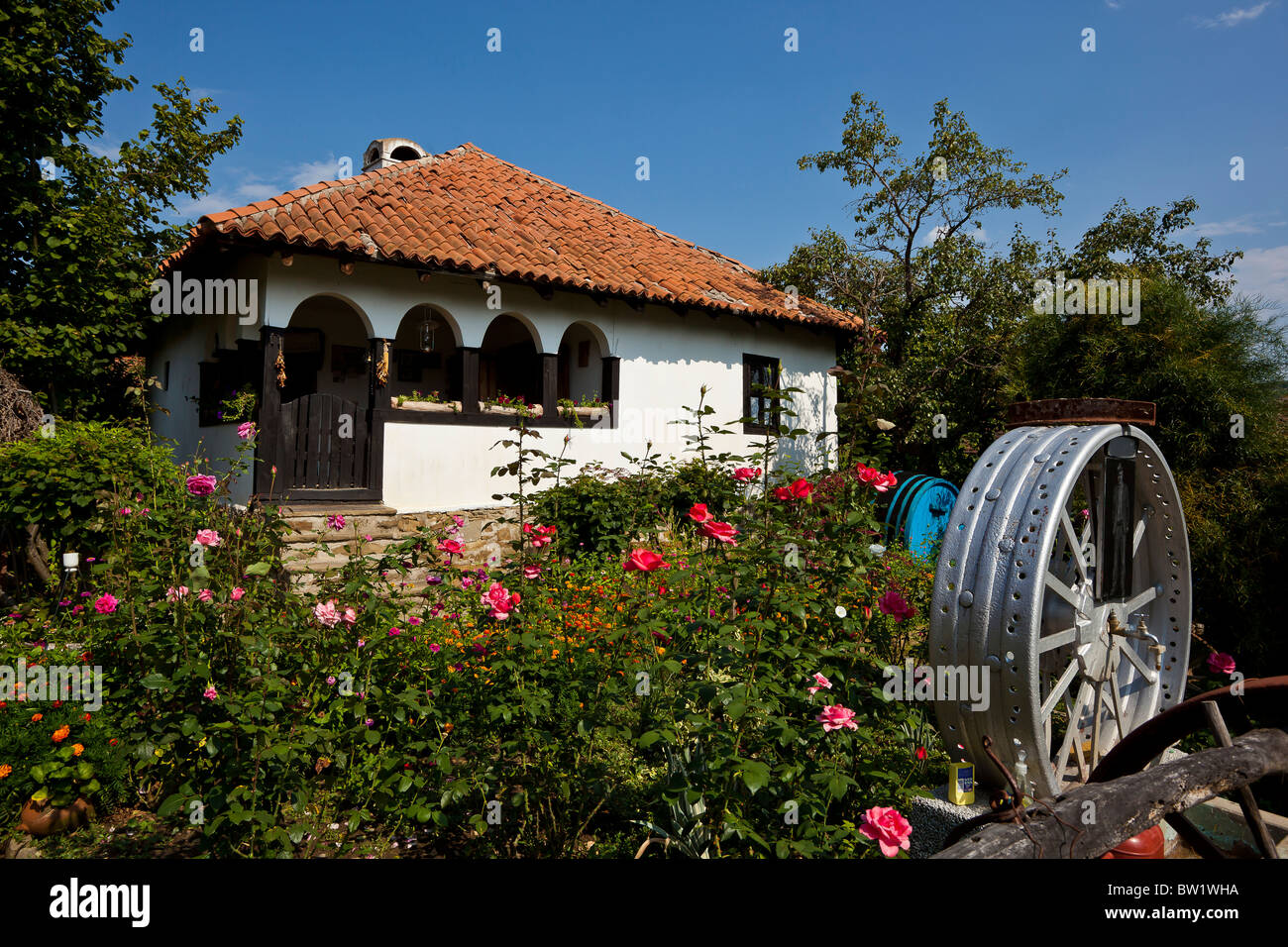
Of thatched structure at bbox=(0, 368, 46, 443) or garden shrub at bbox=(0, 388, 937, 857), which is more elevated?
thatched structure at bbox=(0, 368, 46, 443)

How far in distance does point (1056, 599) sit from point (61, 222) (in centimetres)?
1180

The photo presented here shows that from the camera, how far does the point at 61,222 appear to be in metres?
9.07

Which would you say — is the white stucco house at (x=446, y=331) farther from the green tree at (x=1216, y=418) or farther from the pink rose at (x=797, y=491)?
the pink rose at (x=797, y=491)

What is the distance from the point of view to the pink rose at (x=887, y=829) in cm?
180

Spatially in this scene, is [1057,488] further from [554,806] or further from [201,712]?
[201,712]

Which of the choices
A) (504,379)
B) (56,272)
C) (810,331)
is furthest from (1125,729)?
(56,272)

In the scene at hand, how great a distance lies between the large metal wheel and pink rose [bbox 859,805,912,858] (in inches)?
50.2

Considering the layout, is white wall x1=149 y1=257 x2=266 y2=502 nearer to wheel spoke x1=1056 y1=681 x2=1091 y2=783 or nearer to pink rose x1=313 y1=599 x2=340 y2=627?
pink rose x1=313 y1=599 x2=340 y2=627

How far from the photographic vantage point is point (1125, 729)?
12.9ft

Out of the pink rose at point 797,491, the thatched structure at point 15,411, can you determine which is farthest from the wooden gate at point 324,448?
Answer: the pink rose at point 797,491

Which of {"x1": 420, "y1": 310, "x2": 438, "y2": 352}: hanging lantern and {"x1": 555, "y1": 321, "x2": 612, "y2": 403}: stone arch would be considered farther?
{"x1": 555, "y1": 321, "x2": 612, "y2": 403}: stone arch

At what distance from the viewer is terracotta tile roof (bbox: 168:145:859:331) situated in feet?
26.4

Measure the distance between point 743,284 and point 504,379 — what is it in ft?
15.6

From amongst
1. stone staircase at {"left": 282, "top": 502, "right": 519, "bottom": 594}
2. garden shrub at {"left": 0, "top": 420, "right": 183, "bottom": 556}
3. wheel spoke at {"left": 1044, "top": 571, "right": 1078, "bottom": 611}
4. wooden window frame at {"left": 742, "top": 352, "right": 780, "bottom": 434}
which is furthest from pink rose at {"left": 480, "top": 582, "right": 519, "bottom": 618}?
wooden window frame at {"left": 742, "top": 352, "right": 780, "bottom": 434}
